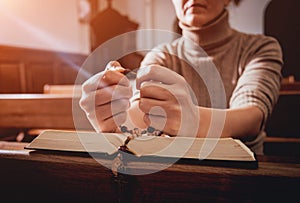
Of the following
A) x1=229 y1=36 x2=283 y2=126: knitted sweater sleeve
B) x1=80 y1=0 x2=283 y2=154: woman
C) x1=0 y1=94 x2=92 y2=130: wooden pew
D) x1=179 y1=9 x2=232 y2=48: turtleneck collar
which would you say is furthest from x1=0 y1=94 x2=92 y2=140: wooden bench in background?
x1=229 y1=36 x2=283 y2=126: knitted sweater sleeve

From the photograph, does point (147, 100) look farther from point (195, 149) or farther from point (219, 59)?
point (219, 59)

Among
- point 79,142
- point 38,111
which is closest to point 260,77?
point 79,142

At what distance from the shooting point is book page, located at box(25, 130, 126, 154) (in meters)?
0.44

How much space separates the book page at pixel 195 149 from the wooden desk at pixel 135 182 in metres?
0.02

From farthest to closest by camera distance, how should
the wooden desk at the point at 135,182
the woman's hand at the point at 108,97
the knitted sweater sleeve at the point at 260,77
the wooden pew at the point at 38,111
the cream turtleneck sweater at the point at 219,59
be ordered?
the wooden pew at the point at 38,111, the cream turtleneck sweater at the point at 219,59, the knitted sweater sleeve at the point at 260,77, the woman's hand at the point at 108,97, the wooden desk at the point at 135,182

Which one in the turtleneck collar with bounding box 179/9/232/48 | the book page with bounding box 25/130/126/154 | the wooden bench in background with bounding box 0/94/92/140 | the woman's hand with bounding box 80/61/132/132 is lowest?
the wooden bench in background with bounding box 0/94/92/140

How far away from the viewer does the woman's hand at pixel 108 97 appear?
0.49 metres

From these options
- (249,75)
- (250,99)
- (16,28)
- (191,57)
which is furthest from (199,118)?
(16,28)

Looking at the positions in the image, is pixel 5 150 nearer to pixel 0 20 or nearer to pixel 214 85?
pixel 214 85

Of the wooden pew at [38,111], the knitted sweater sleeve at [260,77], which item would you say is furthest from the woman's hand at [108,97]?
the wooden pew at [38,111]

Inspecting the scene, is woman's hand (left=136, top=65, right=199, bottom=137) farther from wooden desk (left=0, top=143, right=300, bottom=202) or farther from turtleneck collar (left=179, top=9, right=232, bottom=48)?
turtleneck collar (left=179, top=9, right=232, bottom=48)

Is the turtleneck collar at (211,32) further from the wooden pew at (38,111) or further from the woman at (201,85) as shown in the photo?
the wooden pew at (38,111)

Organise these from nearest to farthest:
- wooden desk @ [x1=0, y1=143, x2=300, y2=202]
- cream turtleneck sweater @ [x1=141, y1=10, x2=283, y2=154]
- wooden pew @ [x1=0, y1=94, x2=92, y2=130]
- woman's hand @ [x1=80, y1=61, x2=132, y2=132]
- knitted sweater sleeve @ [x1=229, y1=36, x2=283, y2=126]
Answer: wooden desk @ [x1=0, y1=143, x2=300, y2=202]
woman's hand @ [x1=80, y1=61, x2=132, y2=132]
knitted sweater sleeve @ [x1=229, y1=36, x2=283, y2=126]
cream turtleneck sweater @ [x1=141, y1=10, x2=283, y2=154]
wooden pew @ [x1=0, y1=94, x2=92, y2=130]

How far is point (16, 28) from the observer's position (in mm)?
2877
